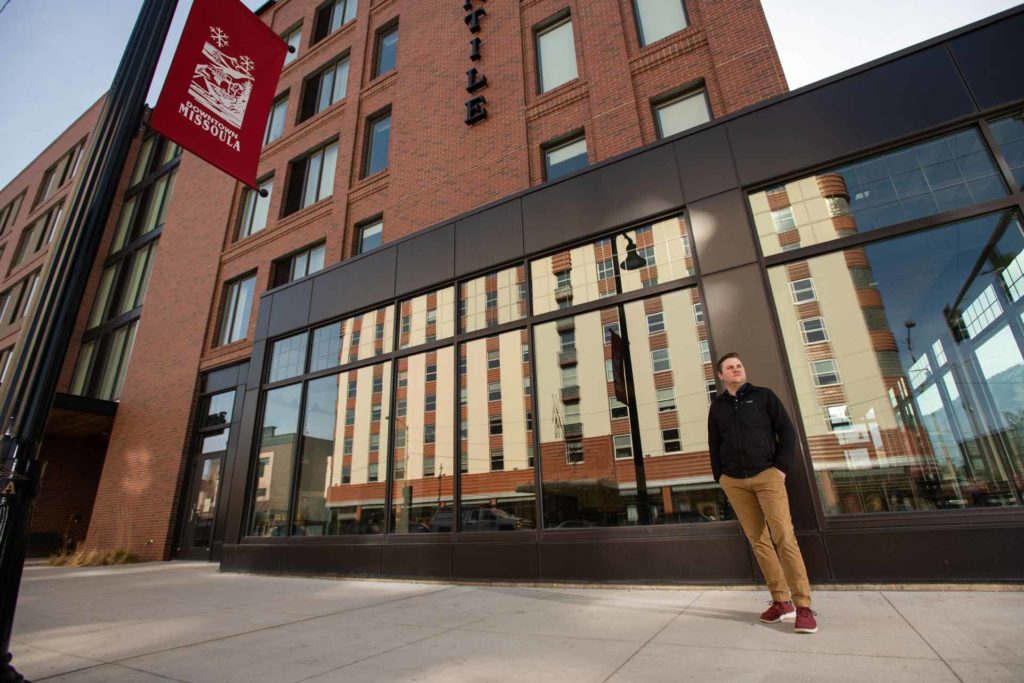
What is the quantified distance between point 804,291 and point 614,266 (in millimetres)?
2248

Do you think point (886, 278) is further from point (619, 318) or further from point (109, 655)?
point (109, 655)

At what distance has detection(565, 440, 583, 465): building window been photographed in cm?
627

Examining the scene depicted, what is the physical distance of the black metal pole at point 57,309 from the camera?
7.55 feet

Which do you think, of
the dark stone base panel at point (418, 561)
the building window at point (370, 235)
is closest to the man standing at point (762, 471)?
the dark stone base panel at point (418, 561)

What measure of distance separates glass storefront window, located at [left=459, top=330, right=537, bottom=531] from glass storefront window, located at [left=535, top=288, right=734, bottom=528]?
0.91 ft

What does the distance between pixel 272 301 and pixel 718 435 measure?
9381 millimetres

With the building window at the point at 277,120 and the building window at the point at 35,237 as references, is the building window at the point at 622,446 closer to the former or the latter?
the building window at the point at 277,120

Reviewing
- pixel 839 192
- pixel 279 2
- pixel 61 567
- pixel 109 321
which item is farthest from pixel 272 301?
pixel 279 2

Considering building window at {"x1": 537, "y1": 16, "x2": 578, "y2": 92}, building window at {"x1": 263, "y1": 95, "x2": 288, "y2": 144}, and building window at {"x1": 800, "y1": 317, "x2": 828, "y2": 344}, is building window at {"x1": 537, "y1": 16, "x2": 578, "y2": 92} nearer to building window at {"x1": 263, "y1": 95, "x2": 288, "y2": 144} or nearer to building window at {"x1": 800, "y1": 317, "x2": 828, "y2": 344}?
building window at {"x1": 800, "y1": 317, "x2": 828, "y2": 344}

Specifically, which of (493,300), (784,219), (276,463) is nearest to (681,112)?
(784,219)

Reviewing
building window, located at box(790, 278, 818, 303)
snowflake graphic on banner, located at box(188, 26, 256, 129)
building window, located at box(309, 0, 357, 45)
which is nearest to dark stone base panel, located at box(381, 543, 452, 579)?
building window, located at box(790, 278, 818, 303)

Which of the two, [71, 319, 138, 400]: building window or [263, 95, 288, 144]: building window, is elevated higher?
[263, 95, 288, 144]: building window

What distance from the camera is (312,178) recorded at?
1349 centimetres

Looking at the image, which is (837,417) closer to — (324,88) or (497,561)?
(497,561)
